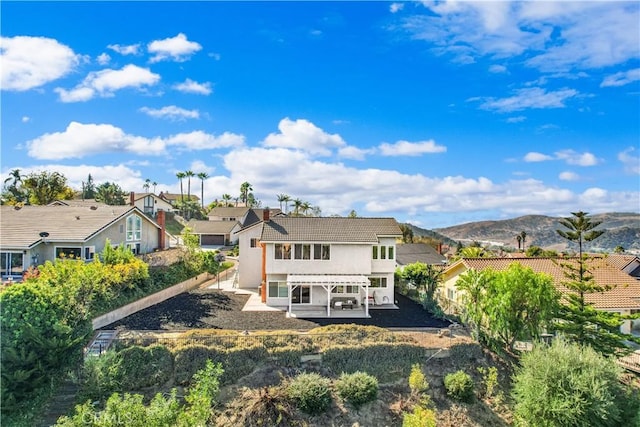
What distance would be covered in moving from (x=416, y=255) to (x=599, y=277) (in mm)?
25204

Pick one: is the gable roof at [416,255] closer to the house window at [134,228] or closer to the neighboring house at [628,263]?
the neighboring house at [628,263]

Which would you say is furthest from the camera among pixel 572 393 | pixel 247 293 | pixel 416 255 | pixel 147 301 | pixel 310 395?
pixel 416 255

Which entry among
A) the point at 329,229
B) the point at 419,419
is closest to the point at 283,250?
the point at 329,229

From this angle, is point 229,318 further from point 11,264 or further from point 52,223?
point 52,223

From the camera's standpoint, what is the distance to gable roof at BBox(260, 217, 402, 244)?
2716cm

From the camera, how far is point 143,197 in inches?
2586

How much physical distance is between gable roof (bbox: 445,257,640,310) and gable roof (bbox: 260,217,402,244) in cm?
732

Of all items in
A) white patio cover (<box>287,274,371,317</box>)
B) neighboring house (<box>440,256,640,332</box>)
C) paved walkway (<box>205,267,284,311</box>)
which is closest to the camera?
neighboring house (<box>440,256,640,332</box>)

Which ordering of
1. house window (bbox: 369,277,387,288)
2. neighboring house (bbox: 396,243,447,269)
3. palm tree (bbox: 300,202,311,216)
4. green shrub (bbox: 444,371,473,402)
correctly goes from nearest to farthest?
green shrub (bbox: 444,371,473,402) < house window (bbox: 369,277,387,288) < neighboring house (bbox: 396,243,447,269) < palm tree (bbox: 300,202,311,216)

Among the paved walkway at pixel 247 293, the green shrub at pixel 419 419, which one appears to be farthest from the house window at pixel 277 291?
the green shrub at pixel 419 419

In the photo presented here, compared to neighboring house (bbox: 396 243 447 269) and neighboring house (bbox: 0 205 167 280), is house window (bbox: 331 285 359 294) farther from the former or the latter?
neighboring house (bbox: 396 243 447 269)

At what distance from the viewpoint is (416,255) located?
5238 cm

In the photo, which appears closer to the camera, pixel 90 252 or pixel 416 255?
pixel 90 252

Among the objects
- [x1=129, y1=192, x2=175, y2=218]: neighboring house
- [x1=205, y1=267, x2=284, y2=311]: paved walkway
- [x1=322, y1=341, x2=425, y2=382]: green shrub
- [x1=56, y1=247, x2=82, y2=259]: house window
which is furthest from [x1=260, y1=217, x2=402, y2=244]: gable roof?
[x1=129, y1=192, x2=175, y2=218]: neighboring house
